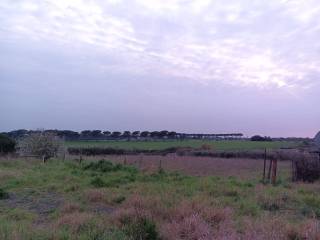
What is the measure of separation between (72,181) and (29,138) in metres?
22.0

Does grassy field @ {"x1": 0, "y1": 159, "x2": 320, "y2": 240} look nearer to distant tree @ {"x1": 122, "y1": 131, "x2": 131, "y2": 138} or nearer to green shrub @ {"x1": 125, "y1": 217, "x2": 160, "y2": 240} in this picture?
green shrub @ {"x1": 125, "y1": 217, "x2": 160, "y2": 240}

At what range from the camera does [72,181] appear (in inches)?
Result: 779

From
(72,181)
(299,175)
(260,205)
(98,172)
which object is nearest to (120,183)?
(72,181)

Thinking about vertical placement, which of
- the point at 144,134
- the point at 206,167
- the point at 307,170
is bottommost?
the point at 206,167

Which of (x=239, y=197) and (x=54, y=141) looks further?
(x=54, y=141)

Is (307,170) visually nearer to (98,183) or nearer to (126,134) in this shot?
(98,183)

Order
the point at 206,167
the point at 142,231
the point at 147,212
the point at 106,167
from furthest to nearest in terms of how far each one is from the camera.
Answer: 1. the point at 206,167
2. the point at 106,167
3. the point at 147,212
4. the point at 142,231

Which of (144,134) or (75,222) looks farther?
(144,134)

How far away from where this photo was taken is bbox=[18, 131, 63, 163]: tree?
39688 millimetres

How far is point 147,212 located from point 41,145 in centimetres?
3127

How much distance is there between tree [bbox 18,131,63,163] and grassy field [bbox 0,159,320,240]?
1887cm

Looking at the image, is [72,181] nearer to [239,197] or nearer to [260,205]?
[239,197]

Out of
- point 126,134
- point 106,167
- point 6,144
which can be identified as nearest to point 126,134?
point 126,134

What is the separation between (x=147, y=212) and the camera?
10.2 metres
